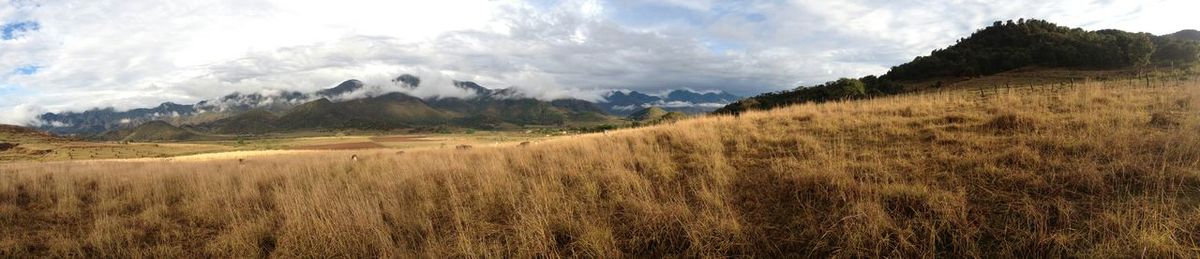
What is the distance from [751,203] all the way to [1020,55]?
55.3 meters

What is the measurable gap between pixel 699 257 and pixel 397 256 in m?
2.94

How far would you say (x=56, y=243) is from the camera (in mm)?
6418

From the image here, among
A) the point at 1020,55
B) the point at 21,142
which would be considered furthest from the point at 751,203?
the point at 21,142

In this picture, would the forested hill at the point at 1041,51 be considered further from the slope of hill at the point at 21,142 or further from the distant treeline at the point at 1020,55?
the slope of hill at the point at 21,142

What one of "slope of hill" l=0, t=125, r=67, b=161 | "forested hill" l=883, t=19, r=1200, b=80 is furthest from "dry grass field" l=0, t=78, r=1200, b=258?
"slope of hill" l=0, t=125, r=67, b=161

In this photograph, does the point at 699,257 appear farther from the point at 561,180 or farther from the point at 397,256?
the point at 561,180

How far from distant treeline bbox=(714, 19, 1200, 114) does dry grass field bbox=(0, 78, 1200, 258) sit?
2605 cm

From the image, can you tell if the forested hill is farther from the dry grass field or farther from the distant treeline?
the dry grass field

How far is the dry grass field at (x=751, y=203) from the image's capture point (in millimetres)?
4320

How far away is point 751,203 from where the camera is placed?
5742 millimetres

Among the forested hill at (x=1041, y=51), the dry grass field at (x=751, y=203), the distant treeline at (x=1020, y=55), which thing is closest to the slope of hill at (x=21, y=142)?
the dry grass field at (x=751, y=203)

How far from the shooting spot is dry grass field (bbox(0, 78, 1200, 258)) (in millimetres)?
4320

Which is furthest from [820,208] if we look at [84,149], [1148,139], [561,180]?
[84,149]

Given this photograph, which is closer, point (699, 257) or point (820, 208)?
point (699, 257)
